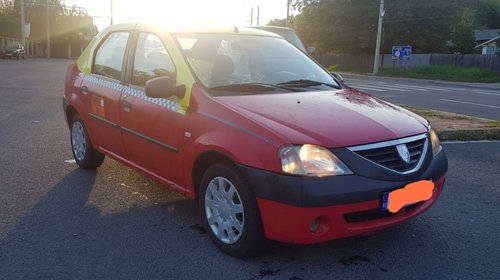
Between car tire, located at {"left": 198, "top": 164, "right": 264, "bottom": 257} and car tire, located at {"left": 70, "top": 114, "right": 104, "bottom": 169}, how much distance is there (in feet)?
7.25

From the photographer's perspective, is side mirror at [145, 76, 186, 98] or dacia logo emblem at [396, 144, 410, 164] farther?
side mirror at [145, 76, 186, 98]

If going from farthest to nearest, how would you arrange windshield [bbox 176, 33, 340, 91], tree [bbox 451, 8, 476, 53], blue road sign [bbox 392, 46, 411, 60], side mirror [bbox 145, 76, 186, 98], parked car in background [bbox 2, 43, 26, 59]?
tree [bbox 451, 8, 476, 53] < parked car in background [bbox 2, 43, 26, 59] < blue road sign [bbox 392, 46, 411, 60] < windshield [bbox 176, 33, 340, 91] < side mirror [bbox 145, 76, 186, 98]

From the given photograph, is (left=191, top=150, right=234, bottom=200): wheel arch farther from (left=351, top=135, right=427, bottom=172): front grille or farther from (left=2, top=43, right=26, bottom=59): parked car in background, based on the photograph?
(left=2, top=43, right=26, bottom=59): parked car in background

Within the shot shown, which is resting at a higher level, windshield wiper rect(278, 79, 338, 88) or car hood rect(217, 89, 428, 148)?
windshield wiper rect(278, 79, 338, 88)

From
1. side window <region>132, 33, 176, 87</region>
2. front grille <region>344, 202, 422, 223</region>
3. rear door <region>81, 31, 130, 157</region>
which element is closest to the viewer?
front grille <region>344, 202, 422, 223</region>

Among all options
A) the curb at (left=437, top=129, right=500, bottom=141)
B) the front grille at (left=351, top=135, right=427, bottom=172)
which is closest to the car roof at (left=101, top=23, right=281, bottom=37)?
the front grille at (left=351, top=135, right=427, bottom=172)

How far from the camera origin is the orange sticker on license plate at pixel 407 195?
3.18 meters

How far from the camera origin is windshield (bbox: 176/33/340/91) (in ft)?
13.2

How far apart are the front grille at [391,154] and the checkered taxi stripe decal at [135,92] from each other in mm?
1428

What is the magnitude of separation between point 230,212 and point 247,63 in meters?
1.47

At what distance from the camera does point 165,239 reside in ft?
12.3

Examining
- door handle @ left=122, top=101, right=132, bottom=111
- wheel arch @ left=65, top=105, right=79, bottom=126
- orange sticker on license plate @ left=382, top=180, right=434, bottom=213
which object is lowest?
orange sticker on license plate @ left=382, top=180, right=434, bottom=213

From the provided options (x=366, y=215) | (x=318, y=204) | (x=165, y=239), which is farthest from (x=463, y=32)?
(x=318, y=204)

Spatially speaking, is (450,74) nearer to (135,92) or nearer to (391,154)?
(135,92)
